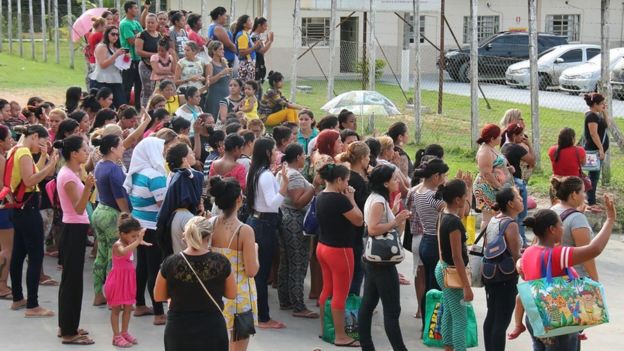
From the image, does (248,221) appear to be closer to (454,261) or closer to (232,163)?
(232,163)

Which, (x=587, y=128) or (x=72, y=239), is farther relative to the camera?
(x=587, y=128)

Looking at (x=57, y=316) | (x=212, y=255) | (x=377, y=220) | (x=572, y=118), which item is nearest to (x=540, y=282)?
(x=377, y=220)

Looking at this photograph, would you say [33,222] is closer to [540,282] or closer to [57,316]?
[57,316]

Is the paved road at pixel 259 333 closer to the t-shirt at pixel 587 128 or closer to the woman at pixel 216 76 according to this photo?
the t-shirt at pixel 587 128

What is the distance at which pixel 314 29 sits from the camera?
125 ft

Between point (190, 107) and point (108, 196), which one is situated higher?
point (190, 107)

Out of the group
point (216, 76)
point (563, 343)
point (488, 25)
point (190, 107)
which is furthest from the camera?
point (488, 25)

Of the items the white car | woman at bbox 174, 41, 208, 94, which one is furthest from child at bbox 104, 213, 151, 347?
the white car

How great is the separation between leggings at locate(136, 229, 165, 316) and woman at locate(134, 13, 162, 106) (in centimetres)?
681

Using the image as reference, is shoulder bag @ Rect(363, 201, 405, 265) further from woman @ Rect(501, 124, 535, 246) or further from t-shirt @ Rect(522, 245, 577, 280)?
woman @ Rect(501, 124, 535, 246)

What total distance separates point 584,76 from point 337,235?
21.2 m

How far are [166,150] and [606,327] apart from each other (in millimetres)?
4730

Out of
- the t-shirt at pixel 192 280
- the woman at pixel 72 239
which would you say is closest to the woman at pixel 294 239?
the woman at pixel 72 239

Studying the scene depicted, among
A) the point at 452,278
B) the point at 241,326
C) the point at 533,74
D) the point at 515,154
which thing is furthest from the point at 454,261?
the point at 533,74
